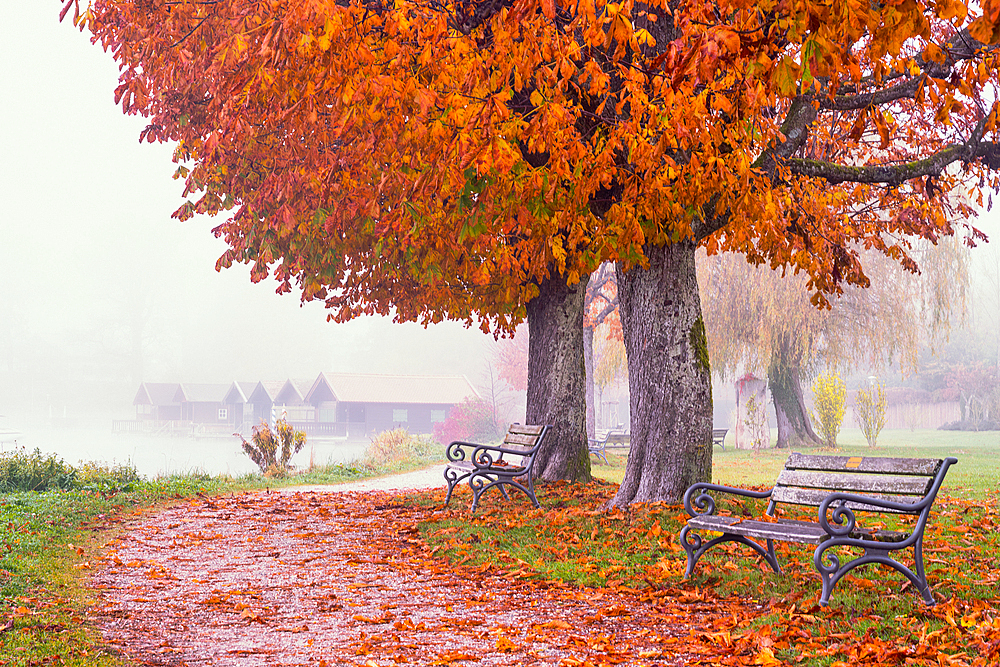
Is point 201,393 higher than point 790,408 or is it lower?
higher

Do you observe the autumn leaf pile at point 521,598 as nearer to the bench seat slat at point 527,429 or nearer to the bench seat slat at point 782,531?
the bench seat slat at point 782,531

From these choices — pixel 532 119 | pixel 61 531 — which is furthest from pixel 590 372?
pixel 532 119

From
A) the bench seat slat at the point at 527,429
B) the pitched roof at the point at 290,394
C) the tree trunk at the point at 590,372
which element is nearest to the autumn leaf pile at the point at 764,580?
the bench seat slat at the point at 527,429

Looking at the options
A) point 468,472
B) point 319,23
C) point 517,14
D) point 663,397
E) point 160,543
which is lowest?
point 160,543

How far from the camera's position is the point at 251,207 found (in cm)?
1051

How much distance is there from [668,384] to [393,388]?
1697 inches

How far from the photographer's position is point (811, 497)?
5.57 metres

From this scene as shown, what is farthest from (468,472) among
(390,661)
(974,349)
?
(974,349)

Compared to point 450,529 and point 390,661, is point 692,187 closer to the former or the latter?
point 450,529

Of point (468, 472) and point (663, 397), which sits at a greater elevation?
point (663, 397)

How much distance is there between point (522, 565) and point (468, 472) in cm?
263

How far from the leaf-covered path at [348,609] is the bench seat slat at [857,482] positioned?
1.19 meters

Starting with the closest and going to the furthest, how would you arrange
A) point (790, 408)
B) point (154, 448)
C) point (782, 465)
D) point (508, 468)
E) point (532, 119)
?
point (532, 119), point (508, 468), point (782, 465), point (790, 408), point (154, 448)

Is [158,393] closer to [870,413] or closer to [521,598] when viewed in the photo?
[870,413]
